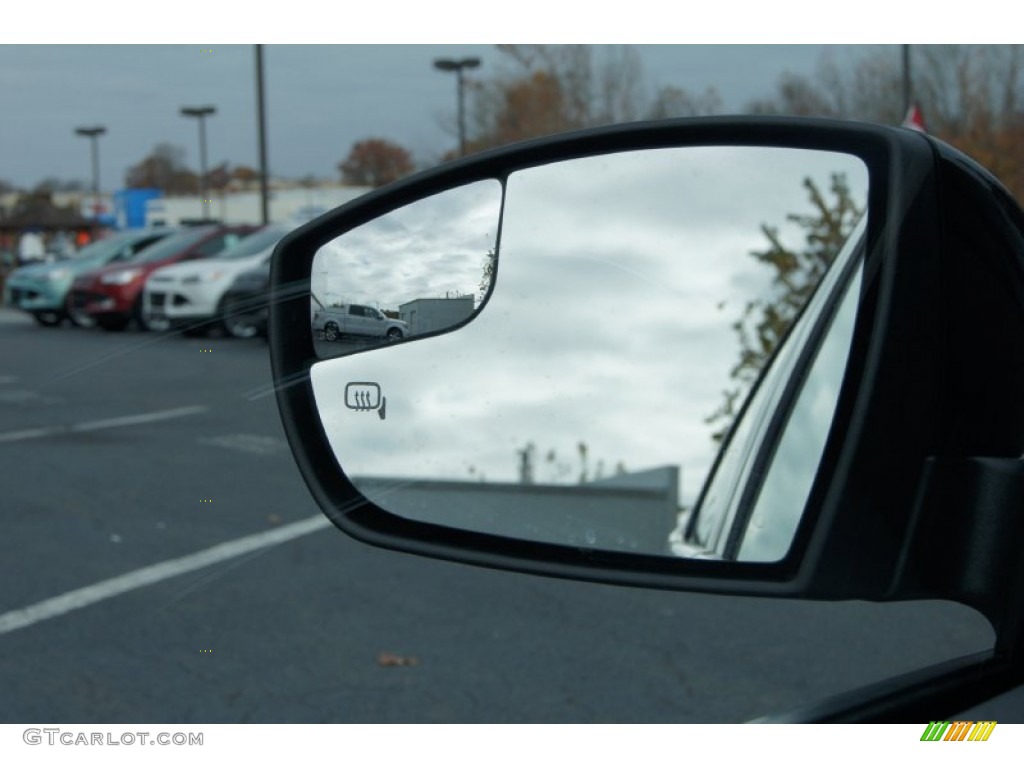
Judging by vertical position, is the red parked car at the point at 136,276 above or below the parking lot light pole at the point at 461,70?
below

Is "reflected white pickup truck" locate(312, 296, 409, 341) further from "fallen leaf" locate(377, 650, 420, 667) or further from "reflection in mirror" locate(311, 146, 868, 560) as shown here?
"fallen leaf" locate(377, 650, 420, 667)

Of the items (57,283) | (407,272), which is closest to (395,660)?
(407,272)

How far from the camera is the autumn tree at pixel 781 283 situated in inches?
137

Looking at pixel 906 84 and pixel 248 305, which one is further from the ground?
pixel 906 84

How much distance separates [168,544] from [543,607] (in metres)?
1.90

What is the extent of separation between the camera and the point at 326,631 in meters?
4.52

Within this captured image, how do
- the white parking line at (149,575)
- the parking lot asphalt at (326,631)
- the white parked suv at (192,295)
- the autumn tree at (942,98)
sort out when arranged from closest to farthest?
the white parked suv at (192,295)
the autumn tree at (942,98)
the parking lot asphalt at (326,631)
the white parking line at (149,575)

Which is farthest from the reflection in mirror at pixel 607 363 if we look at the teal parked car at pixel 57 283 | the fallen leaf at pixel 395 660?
the teal parked car at pixel 57 283

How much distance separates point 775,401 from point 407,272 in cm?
107

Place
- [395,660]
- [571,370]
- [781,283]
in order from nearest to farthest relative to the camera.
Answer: [571,370] → [395,660] → [781,283]

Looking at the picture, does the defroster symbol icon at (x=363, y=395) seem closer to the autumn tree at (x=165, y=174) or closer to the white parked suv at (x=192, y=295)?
the white parked suv at (x=192, y=295)
